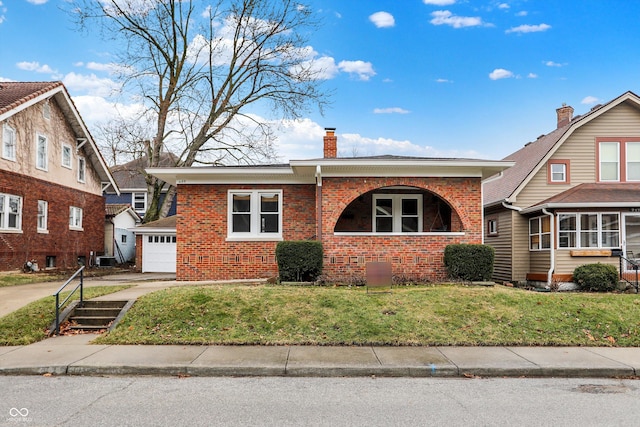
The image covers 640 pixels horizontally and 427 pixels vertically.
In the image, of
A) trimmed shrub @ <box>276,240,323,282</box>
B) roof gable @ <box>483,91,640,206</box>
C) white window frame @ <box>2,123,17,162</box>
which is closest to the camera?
trimmed shrub @ <box>276,240,323,282</box>

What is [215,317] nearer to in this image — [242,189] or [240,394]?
[240,394]

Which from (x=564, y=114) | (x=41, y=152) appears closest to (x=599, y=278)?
(x=564, y=114)

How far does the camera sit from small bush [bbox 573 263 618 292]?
1543 centimetres

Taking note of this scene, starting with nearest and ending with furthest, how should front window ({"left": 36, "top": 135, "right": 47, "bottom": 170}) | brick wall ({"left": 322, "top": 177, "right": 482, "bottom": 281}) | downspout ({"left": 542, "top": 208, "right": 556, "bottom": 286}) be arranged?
brick wall ({"left": 322, "top": 177, "right": 482, "bottom": 281})
downspout ({"left": 542, "top": 208, "right": 556, "bottom": 286})
front window ({"left": 36, "top": 135, "right": 47, "bottom": 170})

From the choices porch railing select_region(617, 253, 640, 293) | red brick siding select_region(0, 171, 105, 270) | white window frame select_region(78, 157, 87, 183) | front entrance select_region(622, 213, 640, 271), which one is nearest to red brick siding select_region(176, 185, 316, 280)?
red brick siding select_region(0, 171, 105, 270)

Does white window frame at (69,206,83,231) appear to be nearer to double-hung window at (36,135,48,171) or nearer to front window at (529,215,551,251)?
double-hung window at (36,135,48,171)

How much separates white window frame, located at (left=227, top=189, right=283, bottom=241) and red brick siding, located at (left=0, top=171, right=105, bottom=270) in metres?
8.92

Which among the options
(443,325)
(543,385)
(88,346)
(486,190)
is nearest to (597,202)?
(486,190)

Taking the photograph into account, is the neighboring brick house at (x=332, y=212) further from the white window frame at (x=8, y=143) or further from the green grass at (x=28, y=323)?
the white window frame at (x=8, y=143)

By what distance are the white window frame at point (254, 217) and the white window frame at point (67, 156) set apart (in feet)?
38.0

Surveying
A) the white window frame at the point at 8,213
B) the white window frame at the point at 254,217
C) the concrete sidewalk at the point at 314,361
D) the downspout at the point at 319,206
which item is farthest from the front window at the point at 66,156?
the concrete sidewalk at the point at 314,361

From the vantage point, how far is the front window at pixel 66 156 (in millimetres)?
23203

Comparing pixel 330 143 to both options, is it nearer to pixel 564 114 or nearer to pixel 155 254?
pixel 155 254

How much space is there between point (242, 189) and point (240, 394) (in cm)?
1066
